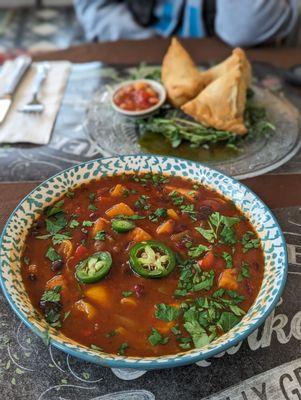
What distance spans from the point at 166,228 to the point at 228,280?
0.95 ft

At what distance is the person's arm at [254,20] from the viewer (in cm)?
280

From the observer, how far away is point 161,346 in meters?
1.19

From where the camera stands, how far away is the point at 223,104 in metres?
2.12

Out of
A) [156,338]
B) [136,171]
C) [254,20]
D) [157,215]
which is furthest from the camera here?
[254,20]

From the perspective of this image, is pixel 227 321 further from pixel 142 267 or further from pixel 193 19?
pixel 193 19

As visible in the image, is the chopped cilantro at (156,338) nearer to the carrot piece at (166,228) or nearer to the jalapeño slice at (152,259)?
the jalapeño slice at (152,259)

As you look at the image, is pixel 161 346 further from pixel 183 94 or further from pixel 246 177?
pixel 183 94

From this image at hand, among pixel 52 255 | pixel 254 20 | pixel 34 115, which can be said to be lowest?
pixel 34 115

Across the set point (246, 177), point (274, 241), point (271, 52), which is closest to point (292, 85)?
point (271, 52)

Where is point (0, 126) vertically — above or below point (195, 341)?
below

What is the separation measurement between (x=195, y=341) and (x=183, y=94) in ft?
4.55

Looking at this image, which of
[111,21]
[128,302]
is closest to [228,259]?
[128,302]

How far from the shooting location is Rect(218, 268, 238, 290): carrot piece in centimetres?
132

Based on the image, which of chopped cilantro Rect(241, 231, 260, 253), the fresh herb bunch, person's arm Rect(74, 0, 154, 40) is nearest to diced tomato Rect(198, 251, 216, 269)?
chopped cilantro Rect(241, 231, 260, 253)
